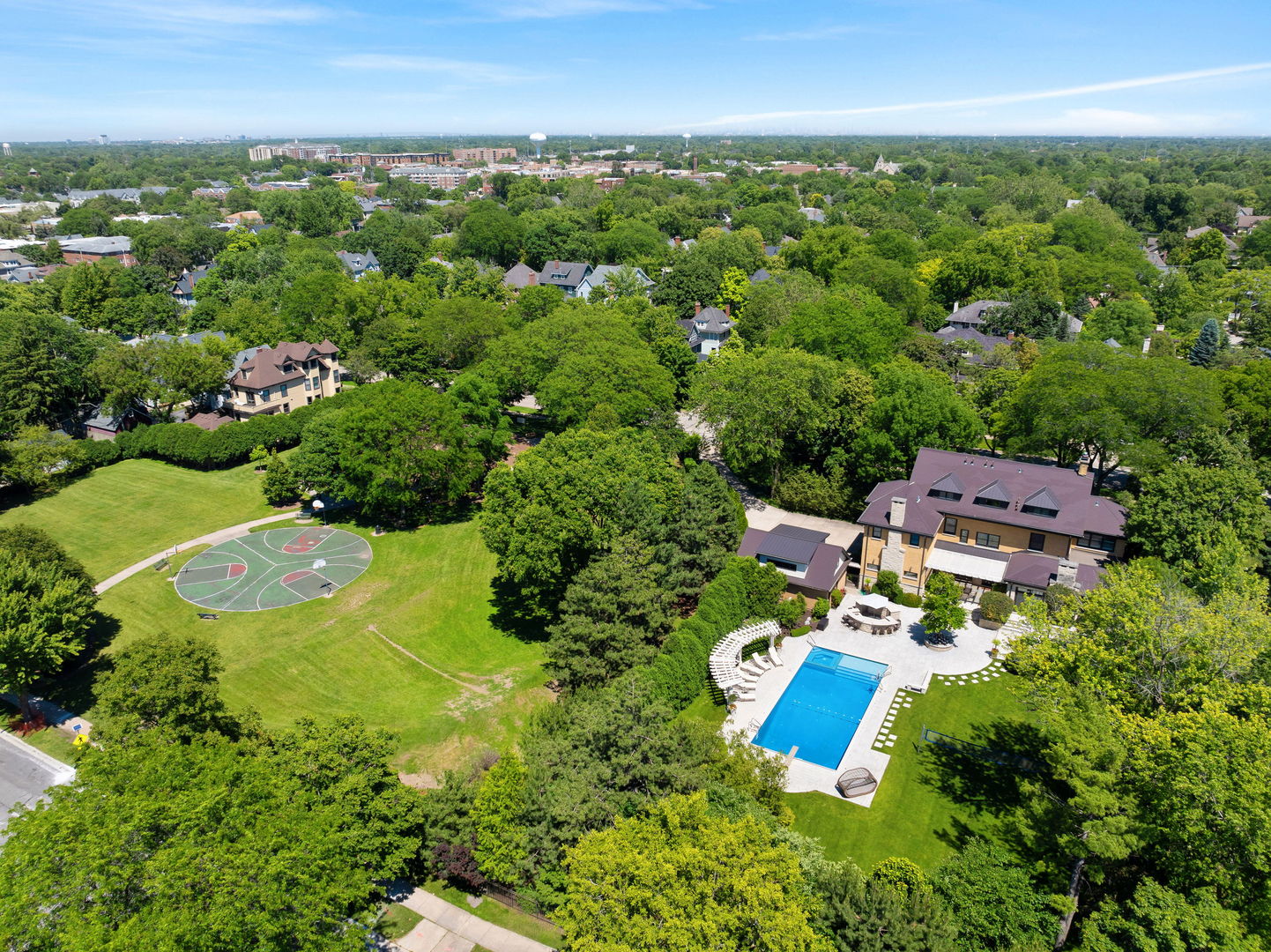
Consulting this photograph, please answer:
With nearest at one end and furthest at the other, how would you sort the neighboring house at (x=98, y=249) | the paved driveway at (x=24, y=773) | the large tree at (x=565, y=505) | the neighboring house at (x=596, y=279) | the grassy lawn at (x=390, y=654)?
the paved driveway at (x=24, y=773), the grassy lawn at (x=390, y=654), the large tree at (x=565, y=505), the neighboring house at (x=596, y=279), the neighboring house at (x=98, y=249)

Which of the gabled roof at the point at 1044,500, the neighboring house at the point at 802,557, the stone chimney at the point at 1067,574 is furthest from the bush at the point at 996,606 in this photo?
the neighboring house at the point at 802,557

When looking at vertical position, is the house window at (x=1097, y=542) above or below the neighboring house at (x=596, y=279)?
below

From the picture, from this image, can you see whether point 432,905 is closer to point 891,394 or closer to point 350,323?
point 891,394

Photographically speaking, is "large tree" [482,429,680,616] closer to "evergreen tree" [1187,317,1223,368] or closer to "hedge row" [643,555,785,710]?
"hedge row" [643,555,785,710]

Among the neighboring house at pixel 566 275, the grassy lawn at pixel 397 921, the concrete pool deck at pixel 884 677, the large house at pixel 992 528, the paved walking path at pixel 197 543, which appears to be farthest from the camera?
the neighboring house at pixel 566 275

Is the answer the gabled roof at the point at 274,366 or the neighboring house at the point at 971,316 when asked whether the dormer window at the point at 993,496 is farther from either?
the gabled roof at the point at 274,366

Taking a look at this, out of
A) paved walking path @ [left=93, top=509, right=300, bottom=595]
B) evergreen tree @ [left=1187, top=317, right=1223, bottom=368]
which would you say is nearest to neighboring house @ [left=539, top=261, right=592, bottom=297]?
paved walking path @ [left=93, top=509, right=300, bottom=595]

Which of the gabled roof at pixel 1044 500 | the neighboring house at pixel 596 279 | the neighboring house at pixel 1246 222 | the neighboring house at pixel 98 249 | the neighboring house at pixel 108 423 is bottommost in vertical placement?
the neighboring house at pixel 108 423

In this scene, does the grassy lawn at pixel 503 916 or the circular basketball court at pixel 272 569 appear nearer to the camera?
the grassy lawn at pixel 503 916

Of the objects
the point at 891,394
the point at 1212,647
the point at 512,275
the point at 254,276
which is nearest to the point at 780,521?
the point at 891,394
